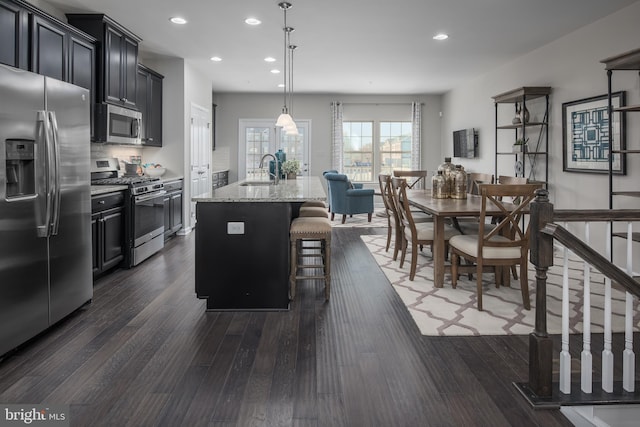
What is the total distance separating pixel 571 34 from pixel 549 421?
510cm

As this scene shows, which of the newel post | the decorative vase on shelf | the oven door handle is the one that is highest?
the decorative vase on shelf

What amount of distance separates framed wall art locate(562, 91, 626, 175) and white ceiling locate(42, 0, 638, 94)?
91cm

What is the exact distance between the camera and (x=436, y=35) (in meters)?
5.62

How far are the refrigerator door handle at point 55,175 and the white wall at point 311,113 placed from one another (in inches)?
299

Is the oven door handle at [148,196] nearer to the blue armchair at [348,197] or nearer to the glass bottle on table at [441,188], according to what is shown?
the glass bottle on table at [441,188]

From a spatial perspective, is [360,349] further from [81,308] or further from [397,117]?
[397,117]

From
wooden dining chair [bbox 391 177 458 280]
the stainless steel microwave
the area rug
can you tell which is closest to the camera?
the area rug

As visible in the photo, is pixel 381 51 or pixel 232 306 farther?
pixel 381 51

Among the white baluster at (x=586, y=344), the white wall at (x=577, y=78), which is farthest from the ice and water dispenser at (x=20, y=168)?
the white wall at (x=577, y=78)

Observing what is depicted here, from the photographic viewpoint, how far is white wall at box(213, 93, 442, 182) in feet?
34.3

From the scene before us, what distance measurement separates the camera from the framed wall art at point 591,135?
471 cm

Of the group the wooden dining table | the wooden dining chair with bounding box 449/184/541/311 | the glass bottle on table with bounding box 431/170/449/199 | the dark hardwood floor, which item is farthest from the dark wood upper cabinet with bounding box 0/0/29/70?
the glass bottle on table with bounding box 431/170/449/199

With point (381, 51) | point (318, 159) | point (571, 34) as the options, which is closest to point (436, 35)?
point (381, 51)

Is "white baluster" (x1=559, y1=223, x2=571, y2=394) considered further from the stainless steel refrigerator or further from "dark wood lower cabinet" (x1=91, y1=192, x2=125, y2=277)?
"dark wood lower cabinet" (x1=91, y1=192, x2=125, y2=277)
